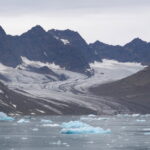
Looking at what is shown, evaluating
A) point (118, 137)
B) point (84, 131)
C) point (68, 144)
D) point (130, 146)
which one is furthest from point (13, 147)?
point (84, 131)

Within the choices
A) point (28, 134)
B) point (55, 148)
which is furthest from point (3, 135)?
point (55, 148)

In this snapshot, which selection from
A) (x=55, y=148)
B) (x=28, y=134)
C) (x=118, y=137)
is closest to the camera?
(x=55, y=148)

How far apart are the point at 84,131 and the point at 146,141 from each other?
80.5 feet

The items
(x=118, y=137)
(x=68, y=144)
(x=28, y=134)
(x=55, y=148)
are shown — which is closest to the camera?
(x=55, y=148)

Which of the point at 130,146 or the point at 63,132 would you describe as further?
the point at 63,132

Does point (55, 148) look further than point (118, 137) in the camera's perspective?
No

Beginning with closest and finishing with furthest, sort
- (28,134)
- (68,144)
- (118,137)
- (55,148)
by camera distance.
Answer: (55,148) < (68,144) < (118,137) < (28,134)

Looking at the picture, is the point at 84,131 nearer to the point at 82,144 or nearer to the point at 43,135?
the point at 43,135

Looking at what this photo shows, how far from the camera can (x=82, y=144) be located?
101 meters

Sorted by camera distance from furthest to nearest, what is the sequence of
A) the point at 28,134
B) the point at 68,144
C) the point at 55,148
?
1. the point at 28,134
2. the point at 68,144
3. the point at 55,148

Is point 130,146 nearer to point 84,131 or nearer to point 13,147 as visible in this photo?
point 13,147

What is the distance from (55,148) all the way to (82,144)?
769cm

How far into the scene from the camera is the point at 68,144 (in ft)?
332

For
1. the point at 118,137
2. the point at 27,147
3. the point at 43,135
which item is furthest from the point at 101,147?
the point at 43,135
